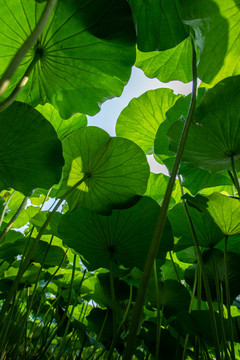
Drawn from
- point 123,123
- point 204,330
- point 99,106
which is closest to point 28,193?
point 99,106

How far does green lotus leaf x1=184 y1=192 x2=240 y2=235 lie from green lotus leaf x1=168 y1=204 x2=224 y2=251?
3.9 inches

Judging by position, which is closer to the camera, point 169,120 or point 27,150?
point 27,150

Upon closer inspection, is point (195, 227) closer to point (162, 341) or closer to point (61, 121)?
point (162, 341)

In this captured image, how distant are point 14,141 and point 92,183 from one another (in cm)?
27

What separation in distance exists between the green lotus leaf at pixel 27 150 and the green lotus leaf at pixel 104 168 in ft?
0.25

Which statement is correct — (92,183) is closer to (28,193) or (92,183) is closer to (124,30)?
(28,193)

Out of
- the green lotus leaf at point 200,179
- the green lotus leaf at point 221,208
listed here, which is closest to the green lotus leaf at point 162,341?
the green lotus leaf at point 221,208

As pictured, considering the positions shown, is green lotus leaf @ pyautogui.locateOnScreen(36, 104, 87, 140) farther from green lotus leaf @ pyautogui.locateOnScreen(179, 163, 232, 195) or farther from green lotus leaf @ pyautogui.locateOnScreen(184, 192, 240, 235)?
green lotus leaf @ pyautogui.locateOnScreen(184, 192, 240, 235)

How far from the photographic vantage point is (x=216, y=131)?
27.0 inches

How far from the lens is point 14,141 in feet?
2.35

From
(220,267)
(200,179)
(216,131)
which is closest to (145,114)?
(200,179)

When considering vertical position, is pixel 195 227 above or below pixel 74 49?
below

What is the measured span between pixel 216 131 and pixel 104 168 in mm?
333

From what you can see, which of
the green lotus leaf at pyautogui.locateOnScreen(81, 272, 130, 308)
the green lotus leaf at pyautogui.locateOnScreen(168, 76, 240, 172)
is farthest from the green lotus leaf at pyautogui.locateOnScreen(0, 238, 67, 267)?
the green lotus leaf at pyautogui.locateOnScreen(168, 76, 240, 172)
